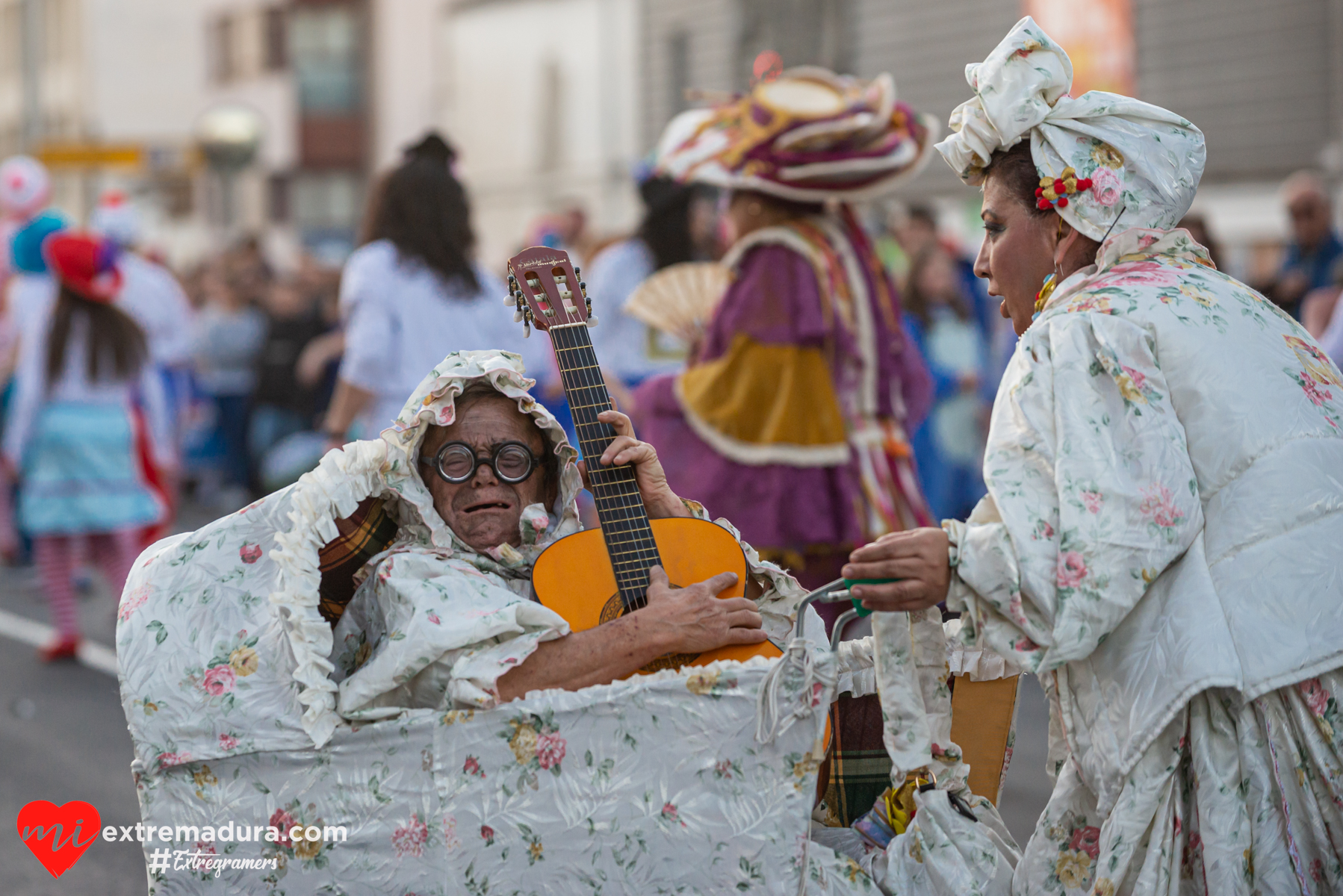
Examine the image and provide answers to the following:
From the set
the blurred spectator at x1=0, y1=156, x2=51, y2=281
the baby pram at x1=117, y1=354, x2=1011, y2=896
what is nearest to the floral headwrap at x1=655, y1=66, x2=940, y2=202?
the baby pram at x1=117, y1=354, x2=1011, y2=896

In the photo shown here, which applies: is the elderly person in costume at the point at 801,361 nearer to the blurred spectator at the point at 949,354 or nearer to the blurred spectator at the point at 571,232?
the blurred spectator at the point at 949,354

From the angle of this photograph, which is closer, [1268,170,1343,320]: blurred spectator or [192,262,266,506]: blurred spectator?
[1268,170,1343,320]: blurred spectator

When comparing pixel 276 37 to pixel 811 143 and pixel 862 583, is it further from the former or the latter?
pixel 862 583

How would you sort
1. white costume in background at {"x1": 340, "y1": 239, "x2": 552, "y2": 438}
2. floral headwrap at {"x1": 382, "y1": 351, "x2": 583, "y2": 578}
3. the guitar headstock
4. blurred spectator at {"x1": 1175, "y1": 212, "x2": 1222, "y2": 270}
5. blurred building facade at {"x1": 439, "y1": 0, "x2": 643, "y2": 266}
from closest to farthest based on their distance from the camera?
floral headwrap at {"x1": 382, "y1": 351, "x2": 583, "y2": 578} < the guitar headstock < white costume in background at {"x1": 340, "y1": 239, "x2": 552, "y2": 438} < blurred spectator at {"x1": 1175, "y1": 212, "x2": 1222, "y2": 270} < blurred building facade at {"x1": 439, "y1": 0, "x2": 643, "y2": 266}

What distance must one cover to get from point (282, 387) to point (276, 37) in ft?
99.4

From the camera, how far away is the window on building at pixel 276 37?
1534 inches

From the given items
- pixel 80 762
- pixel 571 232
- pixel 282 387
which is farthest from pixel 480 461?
pixel 282 387

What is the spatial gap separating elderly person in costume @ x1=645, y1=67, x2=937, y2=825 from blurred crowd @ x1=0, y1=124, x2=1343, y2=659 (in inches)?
3.6

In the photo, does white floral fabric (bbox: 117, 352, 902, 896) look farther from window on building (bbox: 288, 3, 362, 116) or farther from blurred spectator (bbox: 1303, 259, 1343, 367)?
window on building (bbox: 288, 3, 362, 116)

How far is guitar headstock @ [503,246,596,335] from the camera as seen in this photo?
3.10m

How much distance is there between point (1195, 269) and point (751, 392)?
2.47 metres

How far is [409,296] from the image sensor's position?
5355 millimetres

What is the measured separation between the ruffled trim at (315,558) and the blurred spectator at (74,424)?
438cm

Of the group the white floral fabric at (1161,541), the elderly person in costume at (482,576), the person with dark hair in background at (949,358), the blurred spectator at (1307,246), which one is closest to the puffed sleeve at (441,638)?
the elderly person in costume at (482,576)
